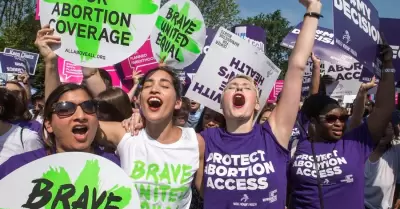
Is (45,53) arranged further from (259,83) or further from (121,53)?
(259,83)

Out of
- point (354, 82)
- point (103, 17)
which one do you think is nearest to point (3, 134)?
point (103, 17)

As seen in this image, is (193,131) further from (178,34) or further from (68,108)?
(178,34)

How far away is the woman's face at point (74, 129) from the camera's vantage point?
231cm

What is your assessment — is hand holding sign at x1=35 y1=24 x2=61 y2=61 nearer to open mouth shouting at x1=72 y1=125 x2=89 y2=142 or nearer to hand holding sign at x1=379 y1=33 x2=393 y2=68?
open mouth shouting at x1=72 y1=125 x2=89 y2=142

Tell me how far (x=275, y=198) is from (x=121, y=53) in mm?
1417

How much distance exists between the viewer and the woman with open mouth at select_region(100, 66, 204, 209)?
257 centimetres

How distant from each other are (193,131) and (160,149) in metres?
0.29

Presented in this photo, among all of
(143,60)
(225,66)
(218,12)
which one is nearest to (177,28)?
(143,60)

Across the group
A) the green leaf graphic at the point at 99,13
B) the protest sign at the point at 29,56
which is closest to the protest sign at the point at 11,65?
the protest sign at the point at 29,56

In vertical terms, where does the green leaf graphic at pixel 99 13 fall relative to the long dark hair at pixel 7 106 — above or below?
above

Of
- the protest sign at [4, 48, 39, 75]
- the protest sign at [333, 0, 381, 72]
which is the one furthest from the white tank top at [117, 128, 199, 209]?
the protest sign at [4, 48, 39, 75]

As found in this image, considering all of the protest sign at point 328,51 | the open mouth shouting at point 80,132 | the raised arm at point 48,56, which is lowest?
the open mouth shouting at point 80,132

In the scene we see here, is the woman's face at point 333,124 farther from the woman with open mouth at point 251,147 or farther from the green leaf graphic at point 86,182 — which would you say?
the green leaf graphic at point 86,182

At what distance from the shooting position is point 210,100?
4.05 meters
